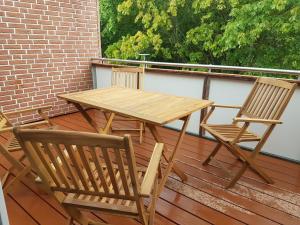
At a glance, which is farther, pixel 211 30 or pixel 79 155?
pixel 211 30

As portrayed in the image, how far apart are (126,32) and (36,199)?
1094 centimetres

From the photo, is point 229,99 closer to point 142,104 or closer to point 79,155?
point 142,104

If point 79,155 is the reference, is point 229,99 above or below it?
below

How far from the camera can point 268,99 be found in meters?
2.52

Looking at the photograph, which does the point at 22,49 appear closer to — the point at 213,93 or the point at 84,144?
A: the point at 213,93

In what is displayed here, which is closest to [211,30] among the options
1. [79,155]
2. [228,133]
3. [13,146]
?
[228,133]

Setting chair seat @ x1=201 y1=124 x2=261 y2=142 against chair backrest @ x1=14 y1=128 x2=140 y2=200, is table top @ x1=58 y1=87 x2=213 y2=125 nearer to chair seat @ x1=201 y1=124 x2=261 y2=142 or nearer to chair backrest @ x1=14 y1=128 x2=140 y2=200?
chair seat @ x1=201 y1=124 x2=261 y2=142

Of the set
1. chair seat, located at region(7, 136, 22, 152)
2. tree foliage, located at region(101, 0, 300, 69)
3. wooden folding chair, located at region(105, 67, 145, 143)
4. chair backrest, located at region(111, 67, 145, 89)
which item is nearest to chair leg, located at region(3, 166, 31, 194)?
chair seat, located at region(7, 136, 22, 152)

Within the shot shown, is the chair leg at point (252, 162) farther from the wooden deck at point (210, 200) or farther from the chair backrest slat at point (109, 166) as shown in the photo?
the chair backrest slat at point (109, 166)

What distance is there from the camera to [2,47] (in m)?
3.64

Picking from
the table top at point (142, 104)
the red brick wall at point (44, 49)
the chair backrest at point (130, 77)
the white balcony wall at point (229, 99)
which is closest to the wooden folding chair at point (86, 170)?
the table top at point (142, 104)

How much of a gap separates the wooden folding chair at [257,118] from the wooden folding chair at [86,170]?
3.11 feet

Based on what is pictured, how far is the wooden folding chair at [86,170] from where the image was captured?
3.80 feet

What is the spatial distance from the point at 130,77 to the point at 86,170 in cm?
238
